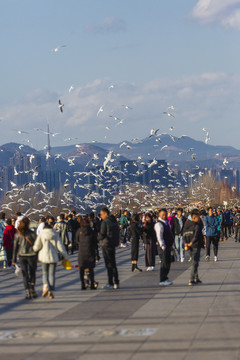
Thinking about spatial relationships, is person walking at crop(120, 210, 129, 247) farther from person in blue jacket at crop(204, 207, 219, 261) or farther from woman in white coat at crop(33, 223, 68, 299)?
woman in white coat at crop(33, 223, 68, 299)

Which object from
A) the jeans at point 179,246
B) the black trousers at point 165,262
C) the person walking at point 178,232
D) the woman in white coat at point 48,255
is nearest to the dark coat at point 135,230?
the person walking at point 178,232

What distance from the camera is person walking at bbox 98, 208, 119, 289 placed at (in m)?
18.5

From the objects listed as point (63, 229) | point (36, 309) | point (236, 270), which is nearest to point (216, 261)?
point (236, 270)

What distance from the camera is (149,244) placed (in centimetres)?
2344

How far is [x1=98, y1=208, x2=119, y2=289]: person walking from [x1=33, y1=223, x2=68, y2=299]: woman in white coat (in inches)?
69.8

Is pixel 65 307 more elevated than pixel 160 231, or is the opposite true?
pixel 160 231

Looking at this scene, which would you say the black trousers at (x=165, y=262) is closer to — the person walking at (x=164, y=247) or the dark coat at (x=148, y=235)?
the person walking at (x=164, y=247)

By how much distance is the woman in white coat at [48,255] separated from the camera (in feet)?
55.0

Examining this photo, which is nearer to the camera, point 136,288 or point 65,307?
point 65,307

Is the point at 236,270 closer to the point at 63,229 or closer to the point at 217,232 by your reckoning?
the point at 217,232

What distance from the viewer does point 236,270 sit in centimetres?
2258

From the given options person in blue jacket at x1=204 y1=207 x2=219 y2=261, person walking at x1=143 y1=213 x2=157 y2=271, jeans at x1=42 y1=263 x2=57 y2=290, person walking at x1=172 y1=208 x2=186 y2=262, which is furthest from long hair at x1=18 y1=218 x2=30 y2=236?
person in blue jacket at x1=204 y1=207 x2=219 y2=261

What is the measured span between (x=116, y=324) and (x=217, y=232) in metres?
14.8

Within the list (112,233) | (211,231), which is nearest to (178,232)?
(211,231)
